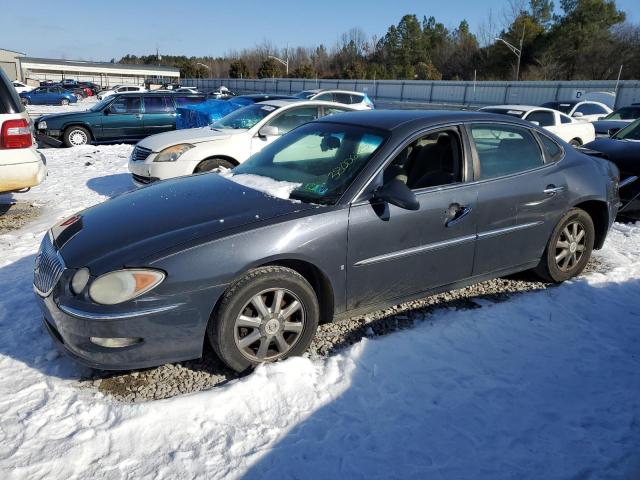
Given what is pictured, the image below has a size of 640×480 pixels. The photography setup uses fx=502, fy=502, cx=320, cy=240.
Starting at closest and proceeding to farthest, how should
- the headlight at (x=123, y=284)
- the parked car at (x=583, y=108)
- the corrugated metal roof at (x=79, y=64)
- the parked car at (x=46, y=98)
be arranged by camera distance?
1. the headlight at (x=123, y=284)
2. the parked car at (x=583, y=108)
3. the parked car at (x=46, y=98)
4. the corrugated metal roof at (x=79, y=64)

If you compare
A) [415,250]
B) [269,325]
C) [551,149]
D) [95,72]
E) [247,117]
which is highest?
[95,72]

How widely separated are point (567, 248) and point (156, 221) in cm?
358

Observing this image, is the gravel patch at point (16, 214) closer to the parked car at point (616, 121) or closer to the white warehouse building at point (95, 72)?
the parked car at point (616, 121)

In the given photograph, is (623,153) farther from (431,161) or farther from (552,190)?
(431,161)

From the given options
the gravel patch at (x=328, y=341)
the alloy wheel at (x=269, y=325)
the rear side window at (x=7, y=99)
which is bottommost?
the gravel patch at (x=328, y=341)

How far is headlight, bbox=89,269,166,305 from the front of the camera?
2.73 metres

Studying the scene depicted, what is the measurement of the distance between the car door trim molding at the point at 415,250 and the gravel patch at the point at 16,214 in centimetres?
484

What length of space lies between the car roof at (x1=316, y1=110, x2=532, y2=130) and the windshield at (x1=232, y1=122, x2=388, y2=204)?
0.29 feet

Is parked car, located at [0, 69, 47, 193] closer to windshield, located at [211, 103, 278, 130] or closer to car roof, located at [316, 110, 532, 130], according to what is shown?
windshield, located at [211, 103, 278, 130]

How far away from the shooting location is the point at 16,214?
677 cm

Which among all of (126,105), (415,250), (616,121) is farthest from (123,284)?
(616,121)

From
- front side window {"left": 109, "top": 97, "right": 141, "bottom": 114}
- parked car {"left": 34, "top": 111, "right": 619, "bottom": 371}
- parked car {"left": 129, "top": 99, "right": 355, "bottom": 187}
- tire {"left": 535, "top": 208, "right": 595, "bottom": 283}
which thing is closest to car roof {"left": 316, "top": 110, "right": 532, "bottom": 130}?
parked car {"left": 34, "top": 111, "right": 619, "bottom": 371}

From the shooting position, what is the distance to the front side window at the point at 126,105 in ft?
44.7

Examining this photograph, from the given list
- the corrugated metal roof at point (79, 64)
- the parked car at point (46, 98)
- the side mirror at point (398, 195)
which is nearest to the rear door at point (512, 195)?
the side mirror at point (398, 195)
